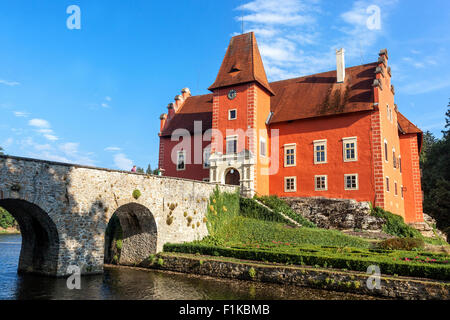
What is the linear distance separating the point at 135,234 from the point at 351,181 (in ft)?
56.1

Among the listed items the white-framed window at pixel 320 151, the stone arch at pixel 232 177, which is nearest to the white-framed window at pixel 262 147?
the stone arch at pixel 232 177

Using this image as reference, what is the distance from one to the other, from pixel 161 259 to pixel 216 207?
6.98 m

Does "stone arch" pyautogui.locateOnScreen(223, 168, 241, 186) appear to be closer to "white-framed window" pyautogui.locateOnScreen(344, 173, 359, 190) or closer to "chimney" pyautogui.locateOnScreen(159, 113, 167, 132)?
"white-framed window" pyautogui.locateOnScreen(344, 173, 359, 190)

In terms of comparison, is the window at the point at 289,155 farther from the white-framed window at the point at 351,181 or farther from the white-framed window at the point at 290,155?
the white-framed window at the point at 351,181

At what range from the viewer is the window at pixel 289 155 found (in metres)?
29.7

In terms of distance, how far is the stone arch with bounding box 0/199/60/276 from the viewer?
49.5 ft

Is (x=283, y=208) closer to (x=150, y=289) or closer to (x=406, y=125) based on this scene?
(x=150, y=289)

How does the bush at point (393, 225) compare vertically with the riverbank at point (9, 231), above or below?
above

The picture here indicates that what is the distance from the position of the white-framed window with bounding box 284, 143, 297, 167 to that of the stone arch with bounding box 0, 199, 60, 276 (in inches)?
788

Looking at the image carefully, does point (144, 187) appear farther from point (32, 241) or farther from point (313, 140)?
point (313, 140)

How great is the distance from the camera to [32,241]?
16422 millimetres

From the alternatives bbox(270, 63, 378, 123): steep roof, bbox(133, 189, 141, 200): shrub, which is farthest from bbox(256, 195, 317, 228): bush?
bbox(133, 189, 141, 200): shrub

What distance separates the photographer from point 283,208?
26484 mm
